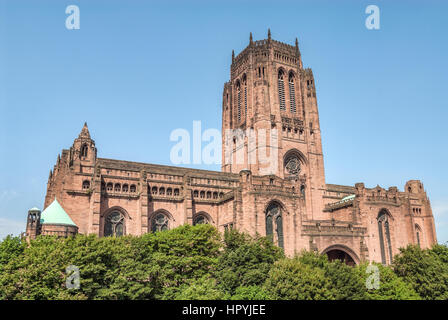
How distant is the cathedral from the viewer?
50.9m

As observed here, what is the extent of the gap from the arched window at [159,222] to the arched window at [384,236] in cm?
3097

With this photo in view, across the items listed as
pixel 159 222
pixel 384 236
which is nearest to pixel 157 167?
pixel 159 222

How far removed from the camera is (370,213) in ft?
189

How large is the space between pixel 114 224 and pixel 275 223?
21344 mm

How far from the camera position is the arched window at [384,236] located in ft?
189

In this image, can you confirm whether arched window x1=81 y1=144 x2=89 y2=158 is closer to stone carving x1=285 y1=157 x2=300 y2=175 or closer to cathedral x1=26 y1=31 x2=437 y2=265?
cathedral x1=26 y1=31 x2=437 y2=265

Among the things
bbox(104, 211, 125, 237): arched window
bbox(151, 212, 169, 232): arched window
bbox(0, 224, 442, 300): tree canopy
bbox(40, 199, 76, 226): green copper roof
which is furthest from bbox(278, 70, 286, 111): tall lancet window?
bbox(40, 199, 76, 226): green copper roof

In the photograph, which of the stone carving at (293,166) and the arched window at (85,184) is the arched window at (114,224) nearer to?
the arched window at (85,184)

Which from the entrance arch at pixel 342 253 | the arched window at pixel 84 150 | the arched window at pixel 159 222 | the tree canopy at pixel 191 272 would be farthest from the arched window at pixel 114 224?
the entrance arch at pixel 342 253
